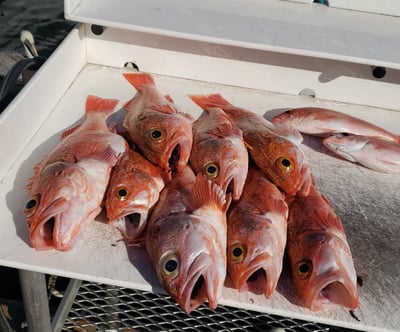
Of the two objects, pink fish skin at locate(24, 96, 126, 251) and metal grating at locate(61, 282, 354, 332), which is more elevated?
pink fish skin at locate(24, 96, 126, 251)

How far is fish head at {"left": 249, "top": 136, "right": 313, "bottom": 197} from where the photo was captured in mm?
2373

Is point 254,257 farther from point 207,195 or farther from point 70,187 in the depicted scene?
point 70,187

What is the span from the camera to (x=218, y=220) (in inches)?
83.5

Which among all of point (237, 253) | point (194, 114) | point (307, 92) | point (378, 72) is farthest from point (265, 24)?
point (237, 253)

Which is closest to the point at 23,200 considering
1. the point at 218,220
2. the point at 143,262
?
the point at 143,262

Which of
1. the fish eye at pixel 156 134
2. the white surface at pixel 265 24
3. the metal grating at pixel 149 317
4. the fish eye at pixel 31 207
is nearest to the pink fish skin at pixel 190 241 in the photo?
the fish eye at pixel 156 134

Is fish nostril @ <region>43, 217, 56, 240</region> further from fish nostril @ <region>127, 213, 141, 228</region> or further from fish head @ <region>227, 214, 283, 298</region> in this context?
fish head @ <region>227, 214, 283, 298</region>

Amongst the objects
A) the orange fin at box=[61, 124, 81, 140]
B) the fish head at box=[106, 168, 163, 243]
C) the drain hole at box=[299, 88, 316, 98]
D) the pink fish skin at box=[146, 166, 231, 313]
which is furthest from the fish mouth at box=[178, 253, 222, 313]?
the drain hole at box=[299, 88, 316, 98]

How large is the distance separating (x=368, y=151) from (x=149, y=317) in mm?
1491

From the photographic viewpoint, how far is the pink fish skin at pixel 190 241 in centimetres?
190

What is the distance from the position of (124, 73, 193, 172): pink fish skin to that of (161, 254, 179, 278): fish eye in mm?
543

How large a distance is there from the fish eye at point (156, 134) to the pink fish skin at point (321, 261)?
72 centimetres

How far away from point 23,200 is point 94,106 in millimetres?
811

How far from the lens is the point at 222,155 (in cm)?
236
